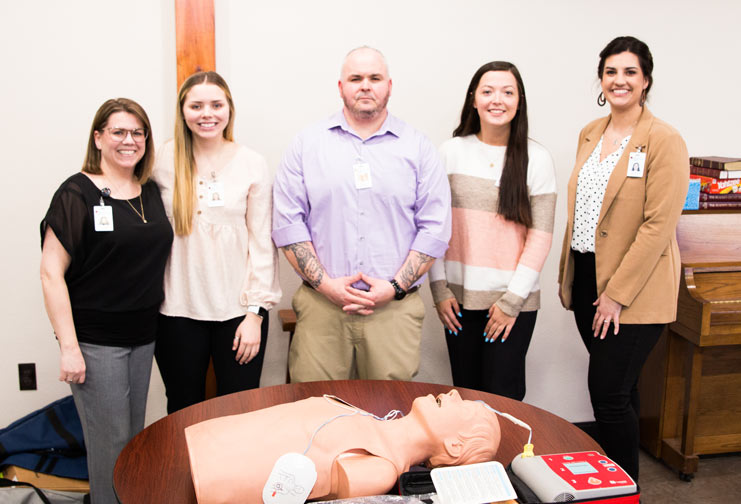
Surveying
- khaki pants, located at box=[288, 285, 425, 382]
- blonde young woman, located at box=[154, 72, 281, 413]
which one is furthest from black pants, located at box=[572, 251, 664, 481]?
blonde young woman, located at box=[154, 72, 281, 413]

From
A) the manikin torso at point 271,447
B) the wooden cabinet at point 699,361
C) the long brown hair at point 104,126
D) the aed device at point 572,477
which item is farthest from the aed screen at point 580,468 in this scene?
the wooden cabinet at point 699,361

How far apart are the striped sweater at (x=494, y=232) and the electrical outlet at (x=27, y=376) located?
202cm

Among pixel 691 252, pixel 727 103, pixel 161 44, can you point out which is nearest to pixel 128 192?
pixel 161 44

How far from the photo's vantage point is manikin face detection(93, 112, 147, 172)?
6.77 ft

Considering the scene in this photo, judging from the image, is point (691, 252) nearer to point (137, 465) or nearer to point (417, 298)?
point (417, 298)

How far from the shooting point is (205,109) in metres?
2.16

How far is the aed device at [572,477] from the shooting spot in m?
1.24

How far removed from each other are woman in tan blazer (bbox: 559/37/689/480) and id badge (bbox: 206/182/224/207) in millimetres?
1361

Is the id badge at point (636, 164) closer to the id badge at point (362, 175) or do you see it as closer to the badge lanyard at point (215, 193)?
the id badge at point (362, 175)

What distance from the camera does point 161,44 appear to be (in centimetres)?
277

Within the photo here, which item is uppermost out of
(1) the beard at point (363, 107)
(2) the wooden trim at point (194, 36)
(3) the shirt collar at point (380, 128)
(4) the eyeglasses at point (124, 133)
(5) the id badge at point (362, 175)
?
(2) the wooden trim at point (194, 36)

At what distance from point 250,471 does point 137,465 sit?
355 millimetres

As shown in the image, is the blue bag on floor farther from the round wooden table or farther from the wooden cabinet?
the wooden cabinet

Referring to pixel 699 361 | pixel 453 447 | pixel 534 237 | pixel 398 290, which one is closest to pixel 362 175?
pixel 398 290
